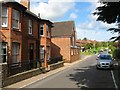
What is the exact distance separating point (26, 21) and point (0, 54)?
24.6 ft

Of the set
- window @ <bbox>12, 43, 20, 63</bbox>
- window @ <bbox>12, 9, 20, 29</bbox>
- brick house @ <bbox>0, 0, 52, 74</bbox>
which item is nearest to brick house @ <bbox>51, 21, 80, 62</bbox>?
brick house @ <bbox>0, 0, 52, 74</bbox>

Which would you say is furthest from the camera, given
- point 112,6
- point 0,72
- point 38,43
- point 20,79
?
point 38,43

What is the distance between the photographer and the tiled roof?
5509 centimetres

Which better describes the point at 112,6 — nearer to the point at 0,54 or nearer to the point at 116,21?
the point at 116,21

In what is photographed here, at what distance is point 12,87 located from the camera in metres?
17.3

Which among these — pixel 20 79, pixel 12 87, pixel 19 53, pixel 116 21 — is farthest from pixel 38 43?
pixel 116 21

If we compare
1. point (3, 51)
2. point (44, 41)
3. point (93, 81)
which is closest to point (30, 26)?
point (44, 41)

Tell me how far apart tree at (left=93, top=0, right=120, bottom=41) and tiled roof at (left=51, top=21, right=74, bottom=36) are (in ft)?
128

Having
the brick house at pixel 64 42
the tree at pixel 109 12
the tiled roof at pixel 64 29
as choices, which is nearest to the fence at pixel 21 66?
the tree at pixel 109 12

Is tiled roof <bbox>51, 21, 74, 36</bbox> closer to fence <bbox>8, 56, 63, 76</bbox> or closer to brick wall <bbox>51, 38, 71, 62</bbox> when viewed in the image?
brick wall <bbox>51, 38, 71, 62</bbox>

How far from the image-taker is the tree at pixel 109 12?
13.6m

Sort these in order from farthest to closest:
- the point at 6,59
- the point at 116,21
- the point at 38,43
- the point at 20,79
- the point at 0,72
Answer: the point at 38,43, the point at 6,59, the point at 20,79, the point at 0,72, the point at 116,21

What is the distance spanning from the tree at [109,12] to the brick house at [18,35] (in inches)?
383

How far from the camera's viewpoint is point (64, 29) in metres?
57.2
